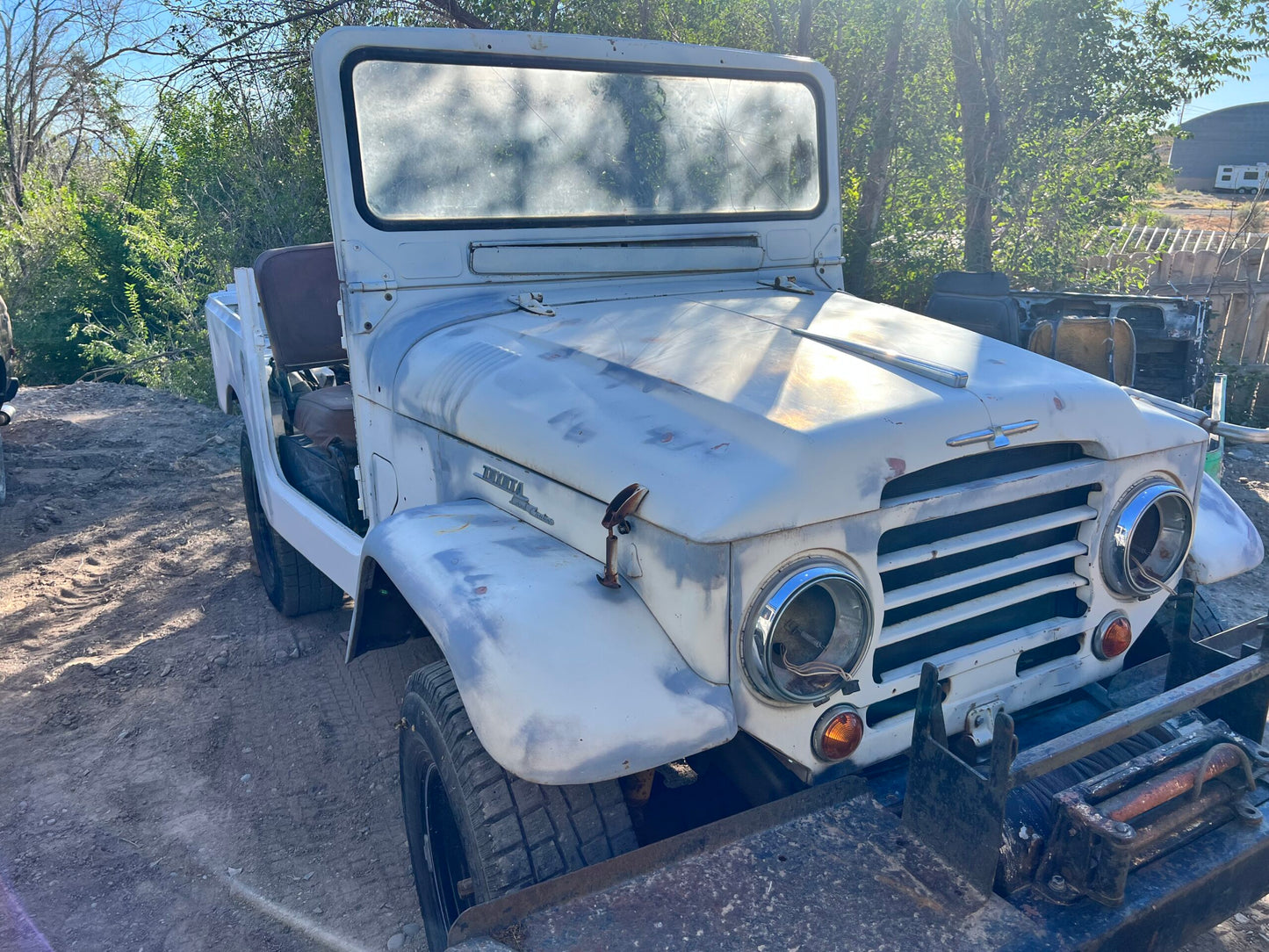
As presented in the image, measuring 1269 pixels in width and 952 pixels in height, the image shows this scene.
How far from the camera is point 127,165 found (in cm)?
1664

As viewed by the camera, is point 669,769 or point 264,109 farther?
point 264,109

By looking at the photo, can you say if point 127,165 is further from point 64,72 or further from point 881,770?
point 881,770

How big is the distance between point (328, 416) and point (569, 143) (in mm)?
1387

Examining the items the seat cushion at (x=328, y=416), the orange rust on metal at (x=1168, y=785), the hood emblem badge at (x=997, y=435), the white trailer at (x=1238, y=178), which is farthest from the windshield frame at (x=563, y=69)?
the white trailer at (x=1238, y=178)

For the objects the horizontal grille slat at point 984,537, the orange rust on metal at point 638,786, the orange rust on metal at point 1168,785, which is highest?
the horizontal grille slat at point 984,537

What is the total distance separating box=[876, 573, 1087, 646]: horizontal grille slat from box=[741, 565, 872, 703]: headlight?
11 cm

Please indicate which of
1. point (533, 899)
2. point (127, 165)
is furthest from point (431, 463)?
point (127, 165)

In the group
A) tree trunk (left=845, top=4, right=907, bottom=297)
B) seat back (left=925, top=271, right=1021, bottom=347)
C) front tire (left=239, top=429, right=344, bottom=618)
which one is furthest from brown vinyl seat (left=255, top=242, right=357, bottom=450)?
tree trunk (left=845, top=4, right=907, bottom=297)

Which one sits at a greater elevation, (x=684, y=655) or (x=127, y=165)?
(x=127, y=165)

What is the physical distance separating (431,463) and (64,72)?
23.1 meters

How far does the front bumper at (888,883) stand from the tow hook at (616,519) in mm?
509

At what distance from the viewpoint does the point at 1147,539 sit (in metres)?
2.37

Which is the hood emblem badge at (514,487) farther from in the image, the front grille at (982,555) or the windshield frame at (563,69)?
the windshield frame at (563,69)

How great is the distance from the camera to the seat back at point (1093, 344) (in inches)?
145
